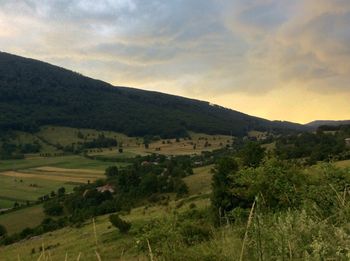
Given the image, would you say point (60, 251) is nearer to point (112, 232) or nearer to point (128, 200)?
point (112, 232)

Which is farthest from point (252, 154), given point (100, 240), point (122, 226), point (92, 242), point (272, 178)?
point (100, 240)

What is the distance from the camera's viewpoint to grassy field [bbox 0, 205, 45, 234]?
9012 cm

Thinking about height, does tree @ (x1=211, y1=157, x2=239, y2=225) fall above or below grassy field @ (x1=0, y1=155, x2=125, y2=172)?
above

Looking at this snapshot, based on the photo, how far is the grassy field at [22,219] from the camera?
296 ft

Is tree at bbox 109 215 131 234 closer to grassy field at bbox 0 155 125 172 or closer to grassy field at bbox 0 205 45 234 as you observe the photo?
grassy field at bbox 0 205 45 234

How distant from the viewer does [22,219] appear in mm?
95062

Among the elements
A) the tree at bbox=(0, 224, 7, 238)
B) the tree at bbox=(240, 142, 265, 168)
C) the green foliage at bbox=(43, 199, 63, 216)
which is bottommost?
the tree at bbox=(0, 224, 7, 238)

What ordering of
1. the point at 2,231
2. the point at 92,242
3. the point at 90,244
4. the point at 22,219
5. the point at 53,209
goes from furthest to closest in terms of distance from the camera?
the point at 53,209 → the point at 22,219 → the point at 2,231 → the point at 92,242 → the point at 90,244

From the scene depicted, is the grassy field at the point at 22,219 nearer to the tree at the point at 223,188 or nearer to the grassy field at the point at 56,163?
the grassy field at the point at 56,163

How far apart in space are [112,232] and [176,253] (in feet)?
155

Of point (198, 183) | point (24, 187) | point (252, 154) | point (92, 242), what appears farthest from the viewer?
point (24, 187)

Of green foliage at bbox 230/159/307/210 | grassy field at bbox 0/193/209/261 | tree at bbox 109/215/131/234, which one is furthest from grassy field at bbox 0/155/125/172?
green foliage at bbox 230/159/307/210

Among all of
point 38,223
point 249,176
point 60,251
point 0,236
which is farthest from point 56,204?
point 249,176

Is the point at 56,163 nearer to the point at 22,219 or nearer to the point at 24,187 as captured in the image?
the point at 24,187
